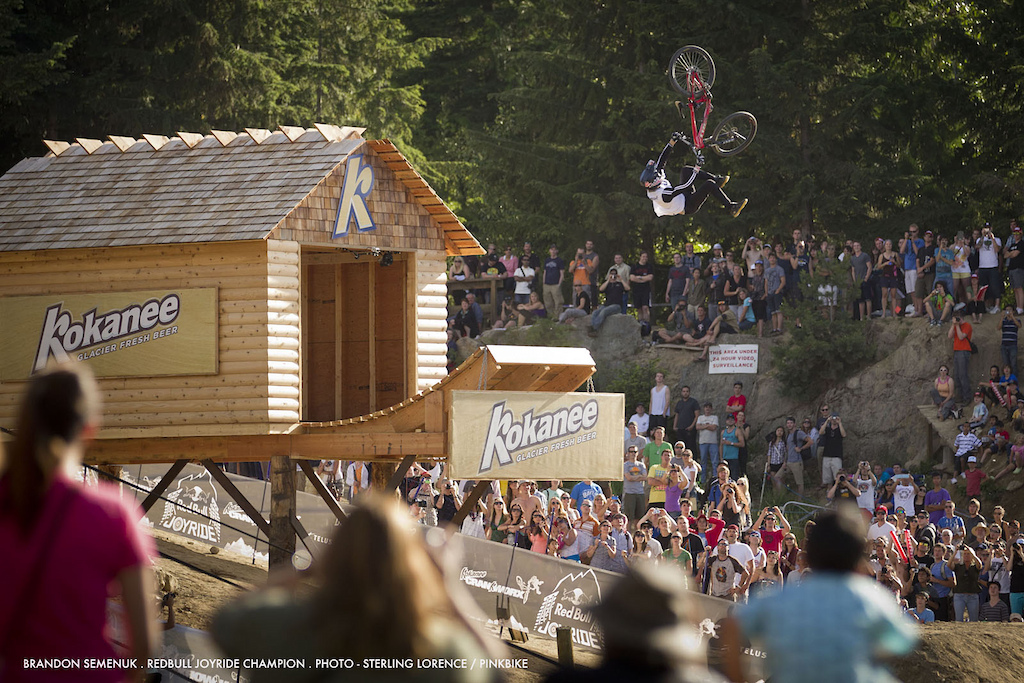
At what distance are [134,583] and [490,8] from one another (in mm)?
41181

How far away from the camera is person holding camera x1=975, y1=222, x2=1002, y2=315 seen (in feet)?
83.3

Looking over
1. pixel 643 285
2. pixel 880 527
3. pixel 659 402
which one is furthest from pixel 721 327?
pixel 880 527

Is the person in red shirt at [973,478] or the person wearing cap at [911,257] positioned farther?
the person wearing cap at [911,257]

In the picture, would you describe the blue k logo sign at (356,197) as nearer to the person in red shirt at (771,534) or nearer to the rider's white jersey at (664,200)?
the person in red shirt at (771,534)

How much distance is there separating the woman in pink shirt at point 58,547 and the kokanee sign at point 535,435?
10.4 m

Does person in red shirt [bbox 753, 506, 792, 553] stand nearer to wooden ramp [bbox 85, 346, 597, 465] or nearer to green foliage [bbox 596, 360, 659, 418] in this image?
wooden ramp [bbox 85, 346, 597, 465]

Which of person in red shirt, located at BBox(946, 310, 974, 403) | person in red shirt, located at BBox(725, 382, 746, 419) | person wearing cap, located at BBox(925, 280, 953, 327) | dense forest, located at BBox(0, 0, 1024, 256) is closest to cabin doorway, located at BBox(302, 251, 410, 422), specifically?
person in red shirt, located at BBox(725, 382, 746, 419)

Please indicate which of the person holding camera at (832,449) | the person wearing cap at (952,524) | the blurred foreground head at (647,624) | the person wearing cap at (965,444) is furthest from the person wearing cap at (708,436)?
the blurred foreground head at (647,624)

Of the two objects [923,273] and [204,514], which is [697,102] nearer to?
[923,273]

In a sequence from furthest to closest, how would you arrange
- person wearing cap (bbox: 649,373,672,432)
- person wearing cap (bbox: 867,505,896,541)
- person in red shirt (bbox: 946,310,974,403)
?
person wearing cap (bbox: 649,373,672,432)
person in red shirt (bbox: 946,310,974,403)
person wearing cap (bbox: 867,505,896,541)

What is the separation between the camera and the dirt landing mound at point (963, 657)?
15164mm

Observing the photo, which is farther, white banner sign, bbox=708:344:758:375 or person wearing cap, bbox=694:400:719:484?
white banner sign, bbox=708:344:758:375

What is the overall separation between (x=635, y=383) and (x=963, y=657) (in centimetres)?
1552

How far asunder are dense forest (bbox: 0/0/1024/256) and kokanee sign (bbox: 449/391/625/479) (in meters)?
16.8
